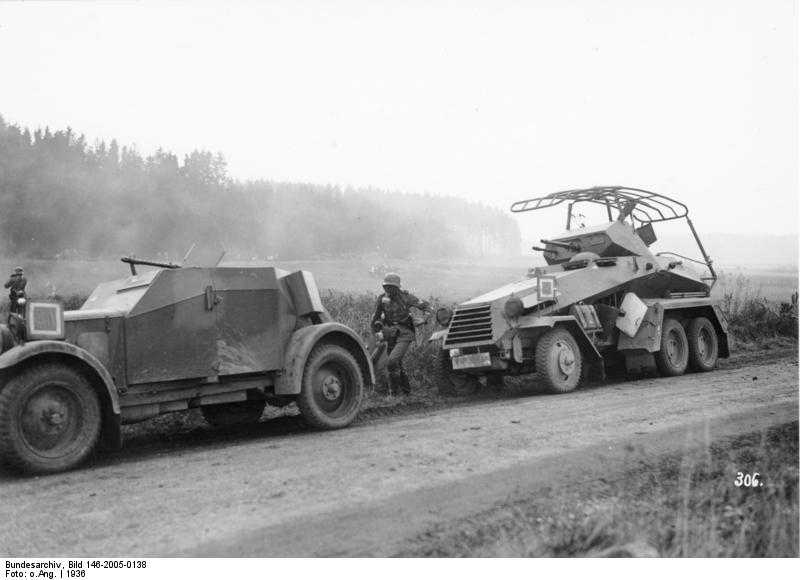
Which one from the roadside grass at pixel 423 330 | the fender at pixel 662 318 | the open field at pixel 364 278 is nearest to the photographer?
the roadside grass at pixel 423 330

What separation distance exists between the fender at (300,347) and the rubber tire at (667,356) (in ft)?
17.8

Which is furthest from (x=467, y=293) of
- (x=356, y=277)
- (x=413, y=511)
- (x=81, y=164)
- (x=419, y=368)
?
(x=413, y=511)

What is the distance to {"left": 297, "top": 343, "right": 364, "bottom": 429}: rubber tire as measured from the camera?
6.89 m

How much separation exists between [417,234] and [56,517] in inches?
1268

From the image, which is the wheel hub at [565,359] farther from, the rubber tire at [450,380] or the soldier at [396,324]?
the soldier at [396,324]

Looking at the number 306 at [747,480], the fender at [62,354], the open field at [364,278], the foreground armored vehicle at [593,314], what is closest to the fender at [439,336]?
the foreground armored vehicle at [593,314]

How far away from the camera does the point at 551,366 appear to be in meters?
9.16

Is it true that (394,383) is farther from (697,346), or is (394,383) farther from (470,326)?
(697,346)

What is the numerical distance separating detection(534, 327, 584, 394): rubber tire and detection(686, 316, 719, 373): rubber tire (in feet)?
9.50

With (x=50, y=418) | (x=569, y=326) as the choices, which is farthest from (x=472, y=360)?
(x=50, y=418)

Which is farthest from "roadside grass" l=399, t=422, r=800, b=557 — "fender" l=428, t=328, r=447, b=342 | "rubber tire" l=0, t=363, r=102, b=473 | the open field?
the open field

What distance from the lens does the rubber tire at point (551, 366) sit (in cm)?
914

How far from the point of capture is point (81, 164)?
2084 cm
